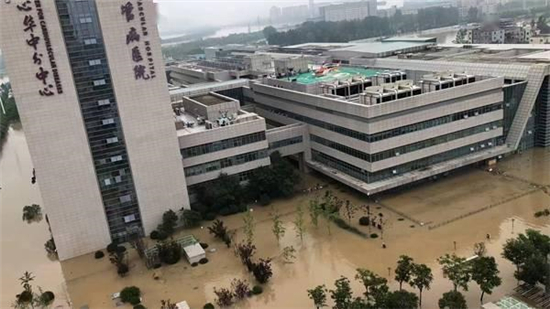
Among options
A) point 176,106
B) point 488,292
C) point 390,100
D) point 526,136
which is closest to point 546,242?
point 488,292

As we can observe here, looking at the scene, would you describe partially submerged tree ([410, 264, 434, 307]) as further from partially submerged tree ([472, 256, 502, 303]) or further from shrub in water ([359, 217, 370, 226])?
shrub in water ([359, 217, 370, 226])

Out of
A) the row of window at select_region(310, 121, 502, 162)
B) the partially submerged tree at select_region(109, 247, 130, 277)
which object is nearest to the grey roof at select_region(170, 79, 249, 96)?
the row of window at select_region(310, 121, 502, 162)

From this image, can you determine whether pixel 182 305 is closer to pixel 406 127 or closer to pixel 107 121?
pixel 107 121

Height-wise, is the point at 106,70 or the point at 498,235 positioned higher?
the point at 106,70

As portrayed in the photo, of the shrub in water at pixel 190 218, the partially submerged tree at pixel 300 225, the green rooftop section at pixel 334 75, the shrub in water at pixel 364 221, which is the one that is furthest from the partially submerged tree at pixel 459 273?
the green rooftop section at pixel 334 75

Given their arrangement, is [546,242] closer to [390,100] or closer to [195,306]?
[390,100]

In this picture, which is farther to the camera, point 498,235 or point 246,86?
point 246,86

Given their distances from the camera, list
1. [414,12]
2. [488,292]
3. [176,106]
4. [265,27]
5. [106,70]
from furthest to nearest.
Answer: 1. [265,27]
2. [414,12]
3. [176,106]
4. [106,70]
5. [488,292]
